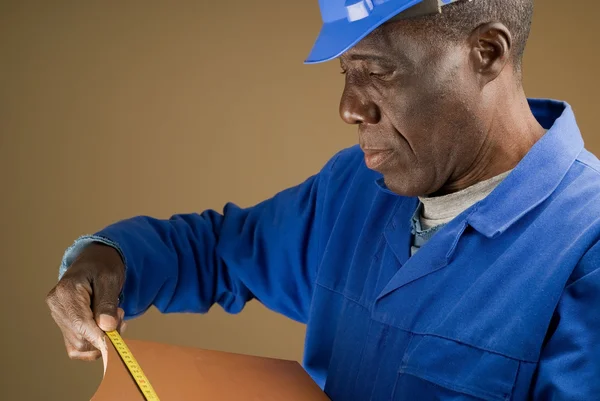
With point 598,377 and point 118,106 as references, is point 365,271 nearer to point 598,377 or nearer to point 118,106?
point 598,377

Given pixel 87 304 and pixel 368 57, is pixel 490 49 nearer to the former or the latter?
pixel 368 57

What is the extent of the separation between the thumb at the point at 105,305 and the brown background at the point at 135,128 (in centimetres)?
191

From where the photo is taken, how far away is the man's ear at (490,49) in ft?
4.37

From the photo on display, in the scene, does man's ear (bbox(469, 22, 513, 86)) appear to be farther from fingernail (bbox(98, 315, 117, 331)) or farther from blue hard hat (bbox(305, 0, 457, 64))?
fingernail (bbox(98, 315, 117, 331))

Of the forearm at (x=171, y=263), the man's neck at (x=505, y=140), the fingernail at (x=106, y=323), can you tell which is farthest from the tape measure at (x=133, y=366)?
the man's neck at (x=505, y=140)

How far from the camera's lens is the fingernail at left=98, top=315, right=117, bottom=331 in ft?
4.54

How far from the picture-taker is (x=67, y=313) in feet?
4.67

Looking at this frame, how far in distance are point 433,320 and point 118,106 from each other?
227cm

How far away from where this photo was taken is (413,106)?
1356 millimetres

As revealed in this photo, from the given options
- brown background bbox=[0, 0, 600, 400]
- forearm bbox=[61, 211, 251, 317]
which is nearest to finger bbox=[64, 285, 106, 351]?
forearm bbox=[61, 211, 251, 317]

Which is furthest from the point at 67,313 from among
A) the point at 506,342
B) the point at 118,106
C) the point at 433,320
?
the point at 118,106

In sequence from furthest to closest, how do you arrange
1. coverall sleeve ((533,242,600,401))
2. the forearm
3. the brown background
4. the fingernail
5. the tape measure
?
the brown background < the forearm < the fingernail < the tape measure < coverall sleeve ((533,242,600,401))

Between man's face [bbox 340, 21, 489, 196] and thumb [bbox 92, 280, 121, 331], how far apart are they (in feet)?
1.60

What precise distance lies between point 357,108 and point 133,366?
53 cm
